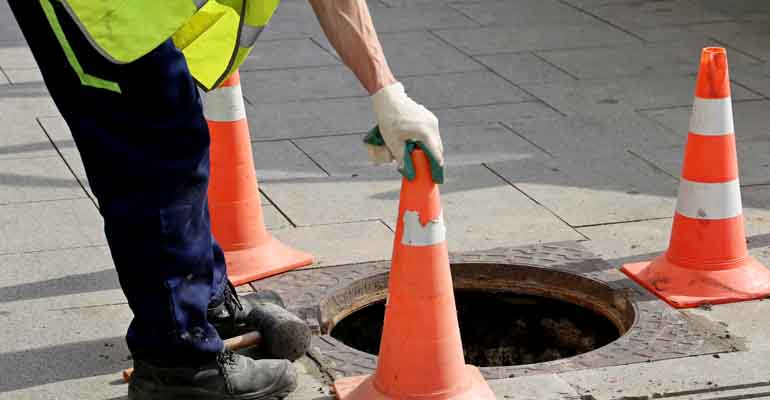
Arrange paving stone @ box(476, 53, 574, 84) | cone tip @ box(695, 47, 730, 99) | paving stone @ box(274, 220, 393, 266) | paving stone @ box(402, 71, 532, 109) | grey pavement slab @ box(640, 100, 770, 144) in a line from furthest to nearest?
paving stone @ box(476, 53, 574, 84), paving stone @ box(402, 71, 532, 109), grey pavement slab @ box(640, 100, 770, 144), paving stone @ box(274, 220, 393, 266), cone tip @ box(695, 47, 730, 99)

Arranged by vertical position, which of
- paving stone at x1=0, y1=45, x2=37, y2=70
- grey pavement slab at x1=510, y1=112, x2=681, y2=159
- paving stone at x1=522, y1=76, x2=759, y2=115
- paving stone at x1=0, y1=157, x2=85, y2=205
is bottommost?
paving stone at x1=0, y1=157, x2=85, y2=205

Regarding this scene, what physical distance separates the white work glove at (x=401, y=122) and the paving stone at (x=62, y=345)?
1.32 metres

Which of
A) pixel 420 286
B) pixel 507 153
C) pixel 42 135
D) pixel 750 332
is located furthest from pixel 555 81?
pixel 420 286

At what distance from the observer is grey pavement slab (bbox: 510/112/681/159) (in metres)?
6.38

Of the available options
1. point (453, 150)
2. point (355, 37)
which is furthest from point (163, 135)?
Result: point (453, 150)

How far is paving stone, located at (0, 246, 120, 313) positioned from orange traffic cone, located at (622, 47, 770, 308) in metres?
1.98

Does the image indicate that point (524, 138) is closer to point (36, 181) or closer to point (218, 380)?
point (36, 181)

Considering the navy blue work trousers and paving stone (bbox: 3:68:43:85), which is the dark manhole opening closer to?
the navy blue work trousers

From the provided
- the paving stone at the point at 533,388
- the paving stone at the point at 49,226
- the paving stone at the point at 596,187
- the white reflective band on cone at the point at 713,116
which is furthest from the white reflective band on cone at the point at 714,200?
the paving stone at the point at 49,226

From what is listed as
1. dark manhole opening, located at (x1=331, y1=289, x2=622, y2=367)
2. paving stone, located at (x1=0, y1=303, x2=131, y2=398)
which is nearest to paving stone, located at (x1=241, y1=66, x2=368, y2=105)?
dark manhole opening, located at (x1=331, y1=289, x2=622, y2=367)

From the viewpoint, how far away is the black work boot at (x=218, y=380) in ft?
12.5

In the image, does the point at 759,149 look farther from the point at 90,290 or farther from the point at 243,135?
the point at 90,290

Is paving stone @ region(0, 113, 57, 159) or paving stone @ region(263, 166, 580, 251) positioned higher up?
paving stone @ region(0, 113, 57, 159)

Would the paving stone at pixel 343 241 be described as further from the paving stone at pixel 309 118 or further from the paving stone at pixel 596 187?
the paving stone at pixel 309 118
